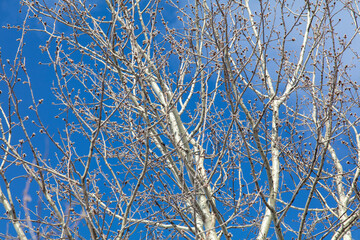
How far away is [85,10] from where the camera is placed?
5688 mm

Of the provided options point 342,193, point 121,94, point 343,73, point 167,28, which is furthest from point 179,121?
point 342,193

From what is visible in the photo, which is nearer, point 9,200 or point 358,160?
point 9,200

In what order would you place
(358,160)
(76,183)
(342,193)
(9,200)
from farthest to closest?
(342,193) < (358,160) < (9,200) < (76,183)

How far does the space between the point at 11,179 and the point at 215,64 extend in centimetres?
291

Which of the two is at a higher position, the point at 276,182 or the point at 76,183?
the point at 276,182

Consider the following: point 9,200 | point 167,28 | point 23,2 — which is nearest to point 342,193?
point 167,28

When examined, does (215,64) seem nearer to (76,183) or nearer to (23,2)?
(76,183)

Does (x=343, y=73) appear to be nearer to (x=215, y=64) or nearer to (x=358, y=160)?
(x=358, y=160)

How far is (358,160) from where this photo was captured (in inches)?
216

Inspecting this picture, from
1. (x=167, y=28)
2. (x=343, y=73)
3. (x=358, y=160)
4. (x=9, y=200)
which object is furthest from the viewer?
(x=343, y=73)

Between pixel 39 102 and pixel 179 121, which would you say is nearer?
pixel 39 102

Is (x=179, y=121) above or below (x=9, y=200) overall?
above

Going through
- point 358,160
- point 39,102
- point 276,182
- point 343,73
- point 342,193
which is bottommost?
point 39,102

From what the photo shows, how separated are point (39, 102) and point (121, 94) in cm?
212
